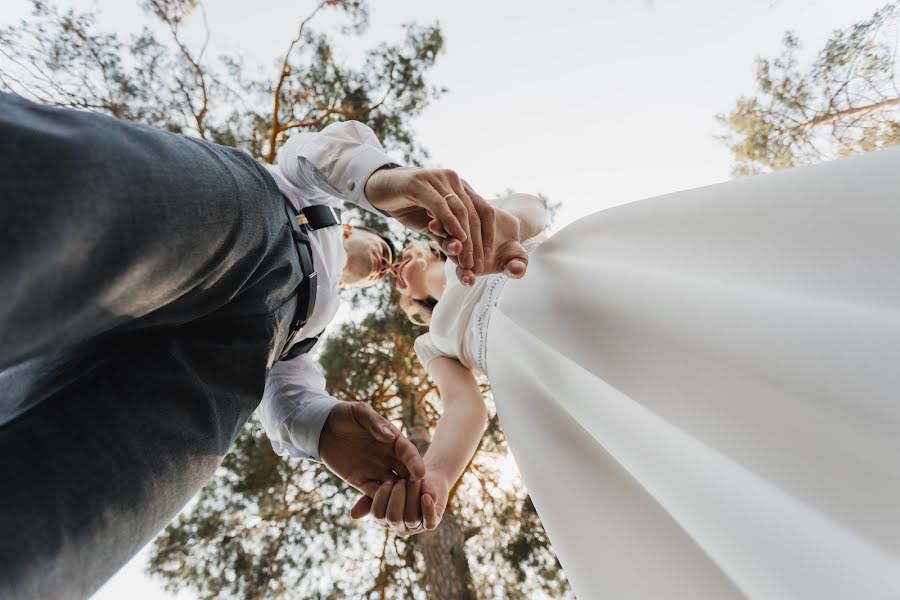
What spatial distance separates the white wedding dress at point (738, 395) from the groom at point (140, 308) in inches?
14.6

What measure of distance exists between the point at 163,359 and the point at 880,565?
1.12 metres

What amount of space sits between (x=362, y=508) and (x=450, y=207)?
83 centimetres

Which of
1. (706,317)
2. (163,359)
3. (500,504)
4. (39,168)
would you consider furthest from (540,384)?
(500,504)

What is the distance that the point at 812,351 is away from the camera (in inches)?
21.1

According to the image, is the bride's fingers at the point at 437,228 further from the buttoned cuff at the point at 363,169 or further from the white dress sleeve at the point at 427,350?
the white dress sleeve at the point at 427,350

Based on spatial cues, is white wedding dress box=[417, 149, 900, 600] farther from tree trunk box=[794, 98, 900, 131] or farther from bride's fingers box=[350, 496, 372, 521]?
tree trunk box=[794, 98, 900, 131]

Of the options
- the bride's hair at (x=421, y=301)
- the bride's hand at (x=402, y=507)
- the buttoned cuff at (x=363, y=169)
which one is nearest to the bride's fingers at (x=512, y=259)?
the buttoned cuff at (x=363, y=169)

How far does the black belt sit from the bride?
2.17 feet

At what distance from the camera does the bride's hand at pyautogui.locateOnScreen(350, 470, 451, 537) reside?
3.70 ft

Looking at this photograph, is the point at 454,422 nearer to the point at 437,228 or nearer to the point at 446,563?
the point at 437,228

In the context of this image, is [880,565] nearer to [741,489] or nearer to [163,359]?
[741,489]

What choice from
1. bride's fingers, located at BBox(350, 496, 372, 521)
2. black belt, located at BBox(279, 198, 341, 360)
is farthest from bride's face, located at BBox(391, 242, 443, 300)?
bride's fingers, located at BBox(350, 496, 372, 521)

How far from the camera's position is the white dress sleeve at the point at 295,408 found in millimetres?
1292

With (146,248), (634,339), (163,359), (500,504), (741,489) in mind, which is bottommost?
(500,504)
